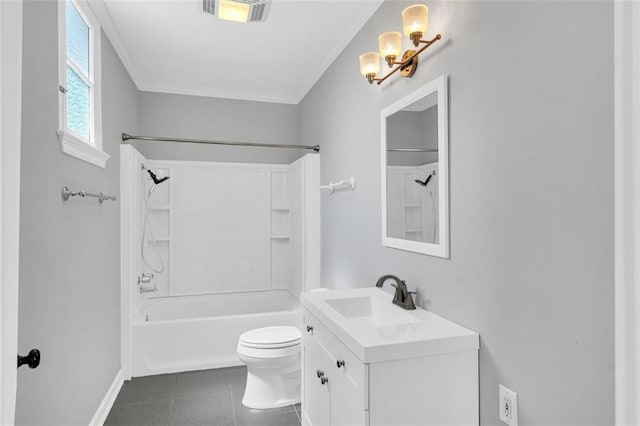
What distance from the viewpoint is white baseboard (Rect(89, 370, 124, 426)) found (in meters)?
2.21

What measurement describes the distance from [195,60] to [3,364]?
282cm

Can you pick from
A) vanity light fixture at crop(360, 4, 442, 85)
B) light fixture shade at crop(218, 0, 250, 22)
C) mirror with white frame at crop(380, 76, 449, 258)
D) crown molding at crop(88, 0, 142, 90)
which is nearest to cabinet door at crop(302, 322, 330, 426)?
mirror with white frame at crop(380, 76, 449, 258)

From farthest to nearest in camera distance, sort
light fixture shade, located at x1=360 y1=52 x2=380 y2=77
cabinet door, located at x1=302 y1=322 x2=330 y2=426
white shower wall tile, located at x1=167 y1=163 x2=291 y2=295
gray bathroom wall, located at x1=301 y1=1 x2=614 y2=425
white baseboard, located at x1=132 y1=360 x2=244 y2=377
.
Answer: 1. white shower wall tile, located at x1=167 y1=163 x2=291 y2=295
2. white baseboard, located at x1=132 y1=360 x2=244 y2=377
3. light fixture shade, located at x1=360 y1=52 x2=380 y2=77
4. cabinet door, located at x1=302 y1=322 x2=330 y2=426
5. gray bathroom wall, located at x1=301 y1=1 x2=614 y2=425

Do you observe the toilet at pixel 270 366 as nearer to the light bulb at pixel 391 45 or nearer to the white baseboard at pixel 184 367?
the white baseboard at pixel 184 367

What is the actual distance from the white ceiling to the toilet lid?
188 centimetres

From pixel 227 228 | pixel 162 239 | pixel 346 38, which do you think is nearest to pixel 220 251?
pixel 227 228

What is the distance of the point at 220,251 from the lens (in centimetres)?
396

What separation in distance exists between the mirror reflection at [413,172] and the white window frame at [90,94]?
1576 mm

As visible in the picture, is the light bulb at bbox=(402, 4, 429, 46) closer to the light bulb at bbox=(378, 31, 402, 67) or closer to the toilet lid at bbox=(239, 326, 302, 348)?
the light bulb at bbox=(378, 31, 402, 67)

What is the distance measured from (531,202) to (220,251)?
3298mm

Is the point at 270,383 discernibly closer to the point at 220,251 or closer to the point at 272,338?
the point at 272,338
